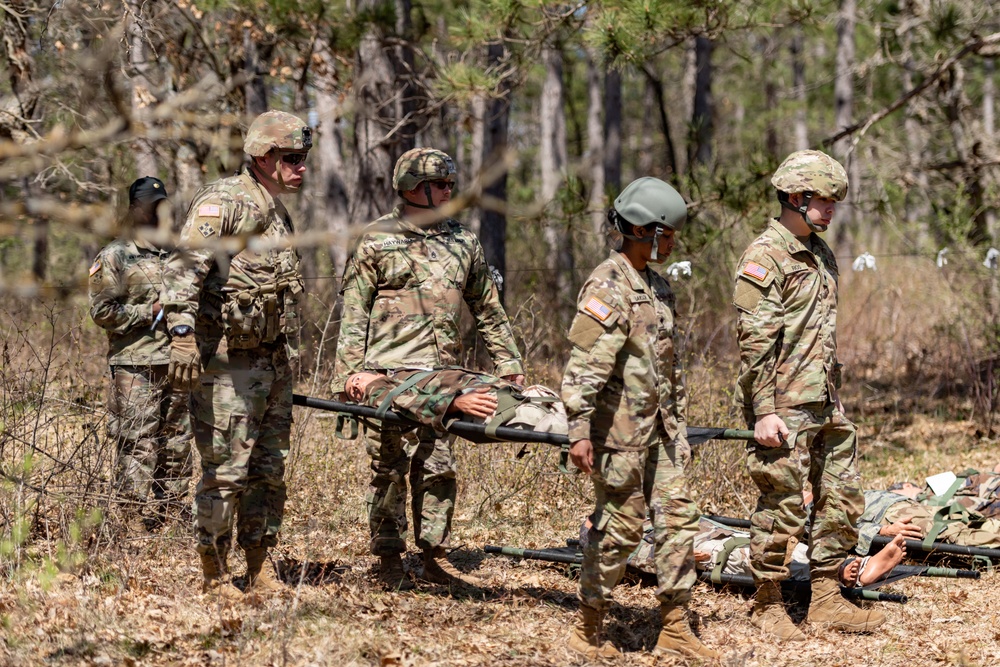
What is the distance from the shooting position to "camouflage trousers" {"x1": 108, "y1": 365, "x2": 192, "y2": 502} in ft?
17.9

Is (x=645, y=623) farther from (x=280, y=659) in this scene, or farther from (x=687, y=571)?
(x=280, y=659)

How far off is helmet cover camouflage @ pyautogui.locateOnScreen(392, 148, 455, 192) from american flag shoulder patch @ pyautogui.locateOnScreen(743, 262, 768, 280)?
1.49 m

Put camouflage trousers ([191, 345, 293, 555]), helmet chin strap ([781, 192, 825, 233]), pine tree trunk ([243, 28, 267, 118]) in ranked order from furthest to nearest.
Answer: pine tree trunk ([243, 28, 267, 118]) → helmet chin strap ([781, 192, 825, 233]) → camouflage trousers ([191, 345, 293, 555])

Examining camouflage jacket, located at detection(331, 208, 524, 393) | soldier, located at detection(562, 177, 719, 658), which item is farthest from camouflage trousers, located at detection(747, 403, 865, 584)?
camouflage jacket, located at detection(331, 208, 524, 393)

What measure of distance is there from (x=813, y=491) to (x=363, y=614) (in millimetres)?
2205

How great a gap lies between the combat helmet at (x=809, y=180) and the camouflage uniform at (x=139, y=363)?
3.43 metres

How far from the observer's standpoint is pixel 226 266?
451 cm

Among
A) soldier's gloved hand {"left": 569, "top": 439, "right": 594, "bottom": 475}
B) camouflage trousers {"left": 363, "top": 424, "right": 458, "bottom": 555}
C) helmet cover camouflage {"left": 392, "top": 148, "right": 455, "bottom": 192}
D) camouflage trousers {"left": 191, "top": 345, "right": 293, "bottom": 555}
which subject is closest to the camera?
soldier's gloved hand {"left": 569, "top": 439, "right": 594, "bottom": 475}

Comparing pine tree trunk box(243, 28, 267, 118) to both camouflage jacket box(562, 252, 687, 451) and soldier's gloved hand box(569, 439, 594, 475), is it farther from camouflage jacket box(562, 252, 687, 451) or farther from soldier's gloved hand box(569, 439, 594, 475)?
soldier's gloved hand box(569, 439, 594, 475)

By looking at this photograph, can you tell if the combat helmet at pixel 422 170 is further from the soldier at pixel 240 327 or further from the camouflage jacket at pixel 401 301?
the soldier at pixel 240 327

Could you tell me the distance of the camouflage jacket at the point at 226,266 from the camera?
4.33 meters

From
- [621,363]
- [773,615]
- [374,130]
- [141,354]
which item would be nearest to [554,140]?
[374,130]

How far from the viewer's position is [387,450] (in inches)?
200

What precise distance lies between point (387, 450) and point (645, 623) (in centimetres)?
151
